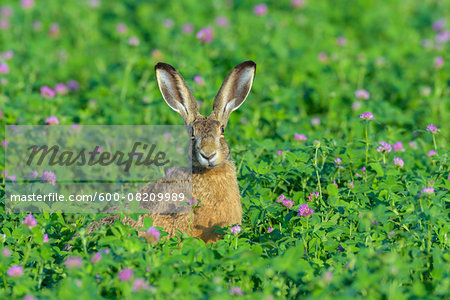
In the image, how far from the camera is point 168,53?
407 inches

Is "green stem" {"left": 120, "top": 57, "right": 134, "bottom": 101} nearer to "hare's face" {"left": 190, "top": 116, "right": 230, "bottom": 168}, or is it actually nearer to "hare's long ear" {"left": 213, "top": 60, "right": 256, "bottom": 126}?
"hare's long ear" {"left": 213, "top": 60, "right": 256, "bottom": 126}

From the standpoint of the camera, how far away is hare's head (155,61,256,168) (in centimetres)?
592

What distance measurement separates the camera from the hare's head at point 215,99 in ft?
19.4

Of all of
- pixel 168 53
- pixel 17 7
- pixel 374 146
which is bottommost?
pixel 374 146

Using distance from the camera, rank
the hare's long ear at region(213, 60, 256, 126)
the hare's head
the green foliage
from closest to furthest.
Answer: the green foliage, the hare's head, the hare's long ear at region(213, 60, 256, 126)

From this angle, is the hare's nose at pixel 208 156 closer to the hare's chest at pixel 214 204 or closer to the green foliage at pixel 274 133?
the hare's chest at pixel 214 204

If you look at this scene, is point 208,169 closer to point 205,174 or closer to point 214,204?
point 205,174

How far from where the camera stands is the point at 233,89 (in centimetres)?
631

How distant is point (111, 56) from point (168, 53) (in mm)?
1150

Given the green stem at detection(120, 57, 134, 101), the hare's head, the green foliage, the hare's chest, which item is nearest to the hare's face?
the hare's head

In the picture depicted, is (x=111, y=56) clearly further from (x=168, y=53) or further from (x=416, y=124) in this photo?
(x=416, y=124)

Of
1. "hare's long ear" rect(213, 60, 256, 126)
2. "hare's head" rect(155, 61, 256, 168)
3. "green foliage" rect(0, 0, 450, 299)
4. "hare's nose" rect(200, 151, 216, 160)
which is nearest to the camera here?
"green foliage" rect(0, 0, 450, 299)

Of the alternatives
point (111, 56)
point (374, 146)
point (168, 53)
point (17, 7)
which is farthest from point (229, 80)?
point (17, 7)

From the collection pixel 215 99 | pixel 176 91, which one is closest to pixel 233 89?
pixel 215 99
